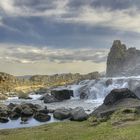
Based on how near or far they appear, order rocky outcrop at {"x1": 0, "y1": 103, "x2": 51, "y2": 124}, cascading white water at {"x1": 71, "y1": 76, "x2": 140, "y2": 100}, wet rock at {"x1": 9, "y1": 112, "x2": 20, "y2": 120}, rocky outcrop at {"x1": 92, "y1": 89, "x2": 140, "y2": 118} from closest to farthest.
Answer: rocky outcrop at {"x1": 92, "y1": 89, "x2": 140, "y2": 118}
rocky outcrop at {"x1": 0, "y1": 103, "x2": 51, "y2": 124}
wet rock at {"x1": 9, "y1": 112, "x2": 20, "y2": 120}
cascading white water at {"x1": 71, "y1": 76, "x2": 140, "y2": 100}

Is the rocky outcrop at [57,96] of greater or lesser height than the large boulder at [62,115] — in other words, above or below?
above

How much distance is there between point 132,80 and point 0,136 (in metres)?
76.4

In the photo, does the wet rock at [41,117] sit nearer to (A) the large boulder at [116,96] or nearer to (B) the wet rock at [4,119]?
(B) the wet rock at [4,119]

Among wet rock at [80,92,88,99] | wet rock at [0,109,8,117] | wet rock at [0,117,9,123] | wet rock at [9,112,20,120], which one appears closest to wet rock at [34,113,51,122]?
wet rock at [9,112,20,120]

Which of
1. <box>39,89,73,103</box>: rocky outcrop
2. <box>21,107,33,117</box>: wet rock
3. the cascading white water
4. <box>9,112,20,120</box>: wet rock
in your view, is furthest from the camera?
the cascading white water

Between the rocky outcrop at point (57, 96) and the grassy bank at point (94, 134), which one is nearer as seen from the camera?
the grassy bank at point (94, 134)

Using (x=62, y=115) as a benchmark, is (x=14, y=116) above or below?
below

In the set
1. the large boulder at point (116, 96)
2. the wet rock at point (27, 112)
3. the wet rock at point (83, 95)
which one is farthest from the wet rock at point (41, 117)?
the wet rock at point (83, 95)

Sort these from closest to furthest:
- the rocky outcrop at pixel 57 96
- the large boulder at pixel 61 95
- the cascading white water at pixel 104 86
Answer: the rocky outcrop at pixel 57 96
the cascading white water at pixel 104 86
the large boulder at pixel 61 95

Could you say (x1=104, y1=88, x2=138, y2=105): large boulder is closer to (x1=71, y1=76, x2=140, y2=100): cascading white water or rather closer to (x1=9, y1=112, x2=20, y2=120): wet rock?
(x1=9, y1=112, x2=20, y2=120): wet rock

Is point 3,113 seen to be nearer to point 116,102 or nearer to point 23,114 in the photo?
point 23,114

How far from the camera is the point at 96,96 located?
Result: 116 metres

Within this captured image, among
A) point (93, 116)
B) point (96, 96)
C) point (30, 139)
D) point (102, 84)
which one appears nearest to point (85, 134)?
point (30, 139)

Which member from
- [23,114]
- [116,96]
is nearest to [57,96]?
[23,114]
